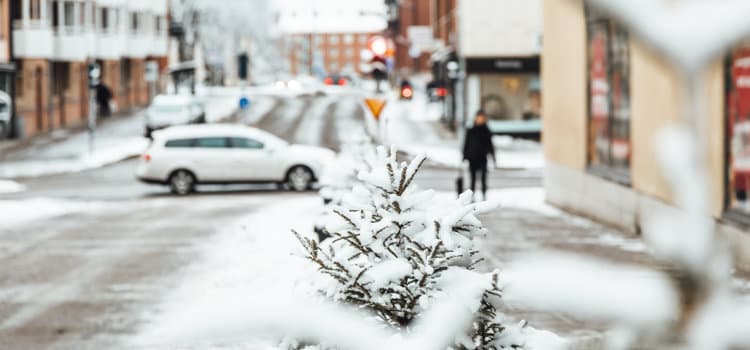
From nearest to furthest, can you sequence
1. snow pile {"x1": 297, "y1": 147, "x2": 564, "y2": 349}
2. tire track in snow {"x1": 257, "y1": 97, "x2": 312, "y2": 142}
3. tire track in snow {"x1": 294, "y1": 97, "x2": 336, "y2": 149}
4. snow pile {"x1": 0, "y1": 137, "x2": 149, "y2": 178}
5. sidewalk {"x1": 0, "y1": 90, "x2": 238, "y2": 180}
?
snow pile {"x1": 297, "y1": 147, "x2": 564, "y2": 349} < snow pile {"x1": 0, "y1": 137, "x2": 149, "y2": 178} < sidewalk {"x1": 0, "y1": 90, "x2": 238, "y2": 180} < tire track in snow {"x1": 294, "y1": 97, "x2": 336, "y2": 149} < tire track in snow {"x1": 257, "y1": 97, "x2": 312, "y2": 142}

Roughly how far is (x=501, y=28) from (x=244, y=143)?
2037 cm

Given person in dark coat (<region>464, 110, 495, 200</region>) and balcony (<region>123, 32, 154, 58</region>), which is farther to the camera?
balcony (<region>123, 32, 154, 58</region>)

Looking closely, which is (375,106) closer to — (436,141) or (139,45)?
(436,141)

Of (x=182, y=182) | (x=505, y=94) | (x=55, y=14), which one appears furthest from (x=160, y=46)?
(x=182, y=182)

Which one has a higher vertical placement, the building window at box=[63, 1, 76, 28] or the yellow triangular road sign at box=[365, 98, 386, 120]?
the building window at box=[63, 1, 76, 28]

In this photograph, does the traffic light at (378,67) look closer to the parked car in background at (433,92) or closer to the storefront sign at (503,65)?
the storefront sign at (503,65)

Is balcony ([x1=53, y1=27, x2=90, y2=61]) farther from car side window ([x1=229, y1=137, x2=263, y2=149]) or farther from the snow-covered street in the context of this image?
car side window ([x1=229, y1=137, x2=263, y2=149])

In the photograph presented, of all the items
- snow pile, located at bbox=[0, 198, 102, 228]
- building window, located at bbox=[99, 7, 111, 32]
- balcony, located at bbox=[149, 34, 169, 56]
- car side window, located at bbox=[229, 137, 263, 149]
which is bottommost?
snow pile, located at bbox=[0, 198, 102, 228]

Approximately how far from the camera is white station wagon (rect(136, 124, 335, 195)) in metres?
29.8

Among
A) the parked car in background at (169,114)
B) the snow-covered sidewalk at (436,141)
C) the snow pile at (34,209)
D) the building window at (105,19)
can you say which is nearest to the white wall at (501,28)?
the snow-covered sidewalk at (436,141)

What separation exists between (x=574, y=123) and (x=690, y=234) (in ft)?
71.2

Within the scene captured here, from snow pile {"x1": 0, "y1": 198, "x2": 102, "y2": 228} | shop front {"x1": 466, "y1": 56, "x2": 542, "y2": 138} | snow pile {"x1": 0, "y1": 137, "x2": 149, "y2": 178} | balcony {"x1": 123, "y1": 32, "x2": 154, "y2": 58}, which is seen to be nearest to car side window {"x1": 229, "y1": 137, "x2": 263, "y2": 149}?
snow pile {"x1": 0, "y1": 198, "x2": 102, "y2": 228}

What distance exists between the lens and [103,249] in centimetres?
1819

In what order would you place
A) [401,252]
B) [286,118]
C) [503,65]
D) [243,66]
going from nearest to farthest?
[401,252]
[503,65]
[243,66]
[286,118]
